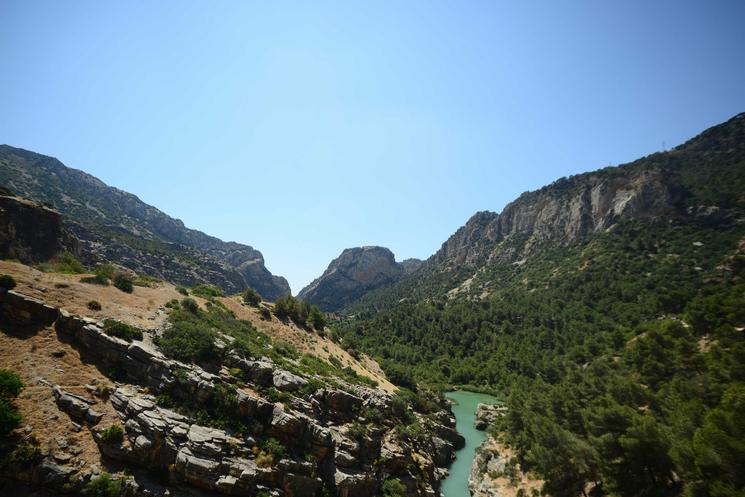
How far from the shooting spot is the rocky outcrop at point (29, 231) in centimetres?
4688

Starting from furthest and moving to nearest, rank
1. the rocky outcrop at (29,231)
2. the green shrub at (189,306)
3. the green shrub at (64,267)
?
the rocky outcrop at (29,231) < the green shrub at (189,306) < the green shrub at (64,267)

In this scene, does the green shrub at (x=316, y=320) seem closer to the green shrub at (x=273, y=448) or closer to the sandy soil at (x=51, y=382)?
the green shrub at (x=273, y=448)

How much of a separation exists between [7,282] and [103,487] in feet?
63.6

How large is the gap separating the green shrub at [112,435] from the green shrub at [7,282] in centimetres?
1576

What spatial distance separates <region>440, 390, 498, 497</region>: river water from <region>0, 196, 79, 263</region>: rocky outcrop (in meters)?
64.0

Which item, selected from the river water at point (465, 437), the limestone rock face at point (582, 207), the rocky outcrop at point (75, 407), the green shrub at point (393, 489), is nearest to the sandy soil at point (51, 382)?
the rocky outcrop at point (75, 407)

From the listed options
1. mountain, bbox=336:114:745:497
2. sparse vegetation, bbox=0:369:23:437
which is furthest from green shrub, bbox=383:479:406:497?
sparse vegetation, bbox=0:369:23:437

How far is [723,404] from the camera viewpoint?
→ 68.0 ft

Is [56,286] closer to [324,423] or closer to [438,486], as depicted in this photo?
[324,423]

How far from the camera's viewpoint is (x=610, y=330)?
81.3 m

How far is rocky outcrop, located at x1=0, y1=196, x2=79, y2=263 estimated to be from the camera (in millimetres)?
46875

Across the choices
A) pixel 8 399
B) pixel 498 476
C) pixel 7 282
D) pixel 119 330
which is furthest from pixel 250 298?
pixel 498 476

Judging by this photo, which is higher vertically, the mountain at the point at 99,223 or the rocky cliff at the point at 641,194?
the rocky cliff at the point at 641,194

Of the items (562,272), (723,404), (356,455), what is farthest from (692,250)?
(356,455)
